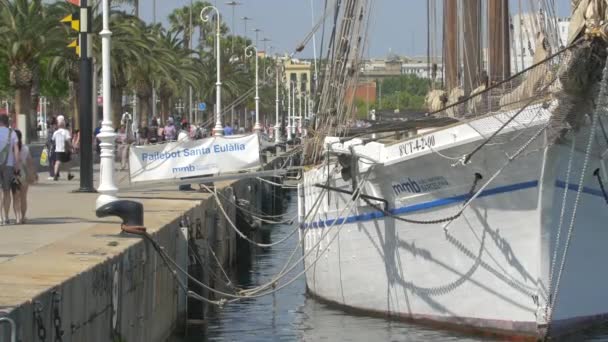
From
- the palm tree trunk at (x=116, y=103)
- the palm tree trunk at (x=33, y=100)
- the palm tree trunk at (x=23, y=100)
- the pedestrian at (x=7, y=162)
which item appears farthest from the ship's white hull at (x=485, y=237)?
the palm tree trunk at (x=116, y=103)

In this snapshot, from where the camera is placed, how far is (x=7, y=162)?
17906 millimetres

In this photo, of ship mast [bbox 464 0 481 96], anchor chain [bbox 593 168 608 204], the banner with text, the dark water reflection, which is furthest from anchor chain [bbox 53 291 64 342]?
ship mast [bbox 464 0 481 96]

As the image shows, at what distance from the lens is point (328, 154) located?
1816 centimetres

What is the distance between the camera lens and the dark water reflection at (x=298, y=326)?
1672 centimetres

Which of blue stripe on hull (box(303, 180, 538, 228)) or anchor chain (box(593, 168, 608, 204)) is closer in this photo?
blue stripe on hull (box(303, 180, 538, 228))

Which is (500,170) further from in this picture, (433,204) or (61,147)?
(61,147)

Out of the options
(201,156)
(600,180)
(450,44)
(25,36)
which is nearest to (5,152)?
(201,156)

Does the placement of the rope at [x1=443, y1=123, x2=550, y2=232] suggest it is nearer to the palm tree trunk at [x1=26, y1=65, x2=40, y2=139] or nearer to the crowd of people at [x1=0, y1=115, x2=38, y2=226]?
the crowd of people at [x1=0, y1=115, x2=38, y2=226]

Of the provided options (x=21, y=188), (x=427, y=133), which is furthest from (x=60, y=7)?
(x=427, y=133)

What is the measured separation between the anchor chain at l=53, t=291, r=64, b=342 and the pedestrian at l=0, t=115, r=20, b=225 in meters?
8.28

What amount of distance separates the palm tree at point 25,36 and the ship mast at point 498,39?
87.3 ft

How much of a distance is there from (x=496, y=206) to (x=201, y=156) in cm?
828

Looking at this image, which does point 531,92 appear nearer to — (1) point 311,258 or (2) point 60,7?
(1) point 311,258

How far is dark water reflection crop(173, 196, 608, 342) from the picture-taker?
1672 centimetres
